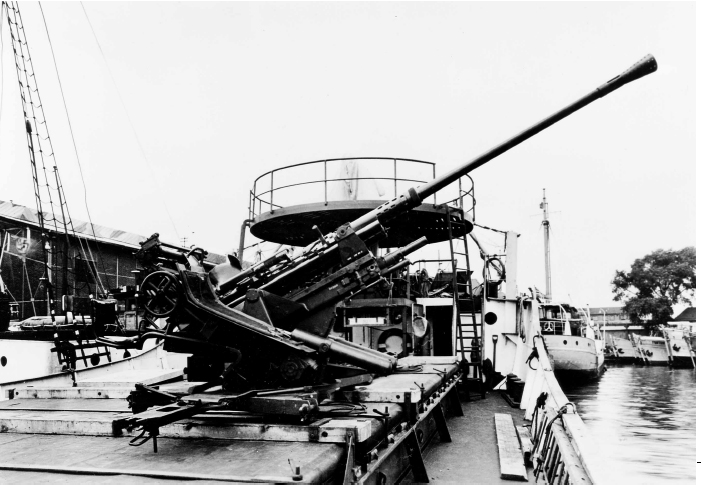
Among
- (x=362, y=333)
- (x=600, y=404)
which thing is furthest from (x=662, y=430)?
(x=362, y=333)

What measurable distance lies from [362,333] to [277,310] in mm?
5621

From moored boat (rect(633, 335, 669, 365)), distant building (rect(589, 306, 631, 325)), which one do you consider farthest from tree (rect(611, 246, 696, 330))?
distant building (rect(589, 306, 631, 325))

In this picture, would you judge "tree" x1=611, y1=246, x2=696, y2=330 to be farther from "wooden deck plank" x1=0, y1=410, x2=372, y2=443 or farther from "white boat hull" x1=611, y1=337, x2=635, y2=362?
"wooden deck plank" x1=0, y1=410, x2=372, y2=443

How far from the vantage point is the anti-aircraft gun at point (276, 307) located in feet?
16.1

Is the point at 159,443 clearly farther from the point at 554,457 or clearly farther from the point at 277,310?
the point at 554,457

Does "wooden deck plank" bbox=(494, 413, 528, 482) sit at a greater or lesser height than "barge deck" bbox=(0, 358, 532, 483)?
lesser

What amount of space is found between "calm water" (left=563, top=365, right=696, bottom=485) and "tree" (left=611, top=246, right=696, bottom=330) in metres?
4.93

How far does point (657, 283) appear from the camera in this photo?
34719 mm

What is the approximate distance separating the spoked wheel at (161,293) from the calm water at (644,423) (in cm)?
356

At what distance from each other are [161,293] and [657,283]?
35.6 m

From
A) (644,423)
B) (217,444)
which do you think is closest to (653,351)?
(644,423)

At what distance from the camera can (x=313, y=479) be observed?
318 centimetres

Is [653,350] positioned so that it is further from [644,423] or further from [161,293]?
[161,293]

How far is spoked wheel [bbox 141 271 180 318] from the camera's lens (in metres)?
4.76
